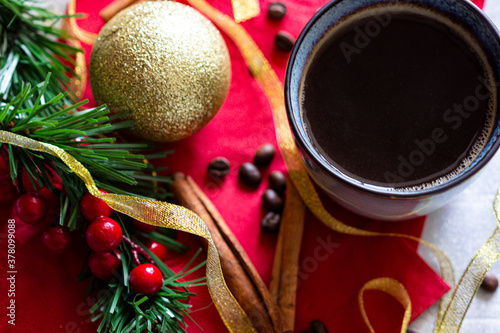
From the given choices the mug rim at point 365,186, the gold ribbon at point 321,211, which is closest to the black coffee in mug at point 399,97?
the mug rim at point 365,186

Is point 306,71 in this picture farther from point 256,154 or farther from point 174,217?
point 174,217

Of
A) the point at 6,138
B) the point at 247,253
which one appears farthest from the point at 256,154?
the point at 6,138

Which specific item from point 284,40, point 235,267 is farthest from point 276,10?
point 235,267

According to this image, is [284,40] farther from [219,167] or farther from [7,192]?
[7,192]

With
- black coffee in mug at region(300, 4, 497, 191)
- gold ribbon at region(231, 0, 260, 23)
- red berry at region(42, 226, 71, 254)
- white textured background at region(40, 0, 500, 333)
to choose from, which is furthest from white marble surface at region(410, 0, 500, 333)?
red berry at region(42, 226, 71, 254)

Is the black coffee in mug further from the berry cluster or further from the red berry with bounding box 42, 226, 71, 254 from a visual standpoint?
the red berry with bounding box 42, 226, 71, 254

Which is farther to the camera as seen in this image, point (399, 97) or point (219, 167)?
point (219, 167)
